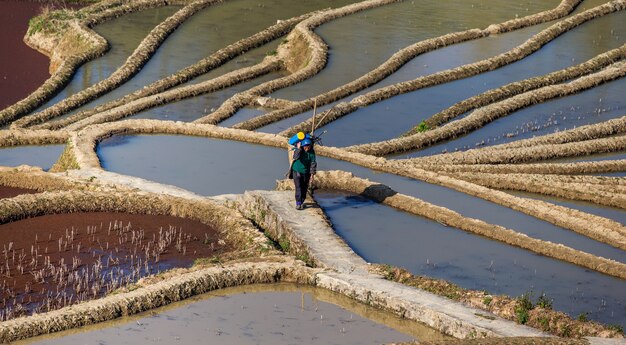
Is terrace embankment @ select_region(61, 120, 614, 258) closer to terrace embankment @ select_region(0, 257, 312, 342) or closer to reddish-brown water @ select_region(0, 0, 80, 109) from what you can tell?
terrace embankment @ select_region(0, 257, 312, 342)

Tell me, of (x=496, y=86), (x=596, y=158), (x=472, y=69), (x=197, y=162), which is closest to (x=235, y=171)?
(x=197, y=162)

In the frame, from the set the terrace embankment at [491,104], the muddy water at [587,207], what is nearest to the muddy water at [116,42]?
the terrace embankment at [491,104]

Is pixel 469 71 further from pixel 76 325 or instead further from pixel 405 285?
pixel 76 325

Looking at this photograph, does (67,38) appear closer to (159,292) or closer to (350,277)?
(350,277)

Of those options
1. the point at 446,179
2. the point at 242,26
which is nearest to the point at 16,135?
the point at 446,179

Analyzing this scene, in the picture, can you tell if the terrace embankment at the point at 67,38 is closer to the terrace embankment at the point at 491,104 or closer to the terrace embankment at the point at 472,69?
the terrace embankment at the point at 472,69

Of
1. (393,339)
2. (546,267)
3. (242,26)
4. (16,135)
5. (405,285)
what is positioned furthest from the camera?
(242,26)

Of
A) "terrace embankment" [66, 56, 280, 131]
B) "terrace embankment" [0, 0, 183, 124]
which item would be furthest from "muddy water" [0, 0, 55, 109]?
"terrace embankment" [66, 56, 280, 131]
